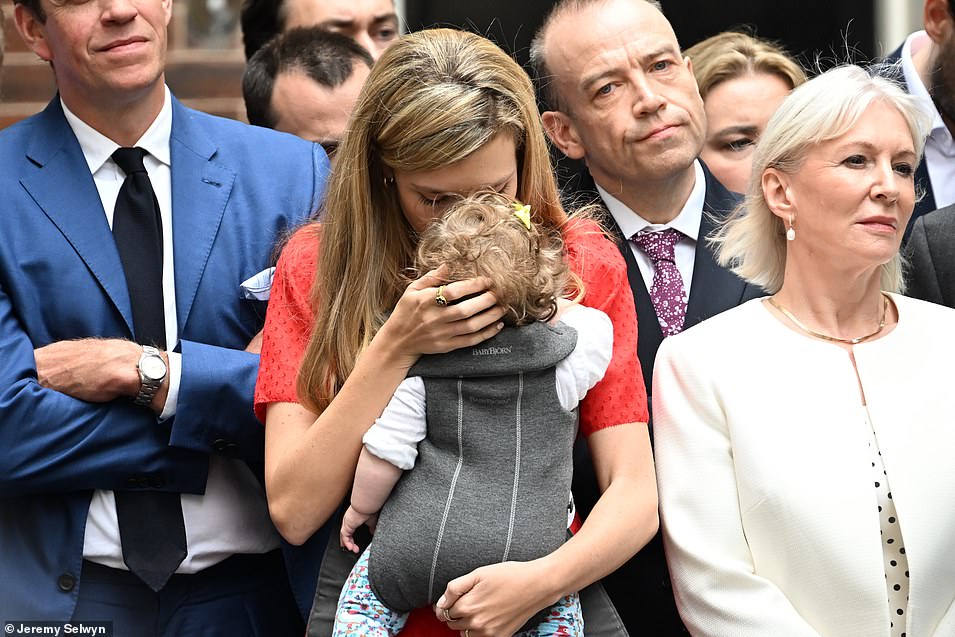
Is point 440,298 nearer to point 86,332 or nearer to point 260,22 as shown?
point 86,332

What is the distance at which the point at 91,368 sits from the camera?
280 centimetres

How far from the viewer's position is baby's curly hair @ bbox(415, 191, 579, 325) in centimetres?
242

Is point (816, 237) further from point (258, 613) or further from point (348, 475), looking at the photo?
point (258, 613)

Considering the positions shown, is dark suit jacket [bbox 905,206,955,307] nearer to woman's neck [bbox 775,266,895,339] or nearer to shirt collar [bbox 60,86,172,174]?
woman's neck [bbox 775,266,895,339]

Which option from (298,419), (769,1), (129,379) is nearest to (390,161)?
(298,419)

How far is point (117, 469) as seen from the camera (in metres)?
2.83

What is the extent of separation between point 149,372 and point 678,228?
1.25m

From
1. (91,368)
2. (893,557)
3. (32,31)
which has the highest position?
(32,31)

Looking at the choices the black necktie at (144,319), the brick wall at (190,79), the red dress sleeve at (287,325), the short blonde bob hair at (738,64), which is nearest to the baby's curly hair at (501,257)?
the red dress sleeve at (287,325)

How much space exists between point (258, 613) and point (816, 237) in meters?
1.41

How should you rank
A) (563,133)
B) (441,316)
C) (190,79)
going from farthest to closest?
(190,79) → (563,133) → (441,316)

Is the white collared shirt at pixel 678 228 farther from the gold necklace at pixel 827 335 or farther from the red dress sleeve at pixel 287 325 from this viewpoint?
the red dress sleeve at pixel 287 325

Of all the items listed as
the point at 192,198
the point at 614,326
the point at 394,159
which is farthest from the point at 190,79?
the point at 614,326

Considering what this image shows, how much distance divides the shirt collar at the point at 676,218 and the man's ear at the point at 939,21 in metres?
0.88
